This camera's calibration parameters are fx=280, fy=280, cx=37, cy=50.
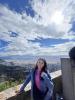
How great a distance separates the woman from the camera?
457 centimetres

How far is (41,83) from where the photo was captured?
4.65 metres

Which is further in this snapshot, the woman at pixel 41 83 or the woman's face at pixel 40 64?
the woman's face at pixel 40 64

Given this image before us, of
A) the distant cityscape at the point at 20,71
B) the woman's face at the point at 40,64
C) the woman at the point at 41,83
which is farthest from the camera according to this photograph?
the distant cityscape at the point at 20,71

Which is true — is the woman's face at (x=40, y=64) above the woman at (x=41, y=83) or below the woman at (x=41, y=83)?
above

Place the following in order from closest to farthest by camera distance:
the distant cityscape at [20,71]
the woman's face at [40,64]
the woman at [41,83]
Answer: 1. the woman at [41,83]
2. the woman's face at [40,64]
3. the distant cityscape at [20,71]

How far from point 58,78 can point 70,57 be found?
3.16 feet

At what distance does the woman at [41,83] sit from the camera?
457 centimetres

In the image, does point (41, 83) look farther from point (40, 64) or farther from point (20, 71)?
point (20, 71)

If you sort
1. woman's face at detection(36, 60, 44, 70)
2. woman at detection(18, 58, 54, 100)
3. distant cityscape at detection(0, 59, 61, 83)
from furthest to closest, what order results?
distant cityscape at detection(0, 59, 61, 83)
woman's face at detection(36, 60, 44, 70)
woman at detection(18, 58, 54, 100)

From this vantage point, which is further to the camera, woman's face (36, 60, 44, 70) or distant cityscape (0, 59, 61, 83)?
distant cityscape (0, 59, 61, 83)

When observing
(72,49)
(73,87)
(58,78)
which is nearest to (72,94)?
(73,87)

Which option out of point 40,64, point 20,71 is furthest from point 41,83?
point 20,71

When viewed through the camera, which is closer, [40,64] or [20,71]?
[40,64]

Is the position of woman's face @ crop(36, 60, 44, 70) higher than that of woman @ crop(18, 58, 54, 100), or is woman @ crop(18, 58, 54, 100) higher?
woman's face @ crop(36, 60, 44, 70)
